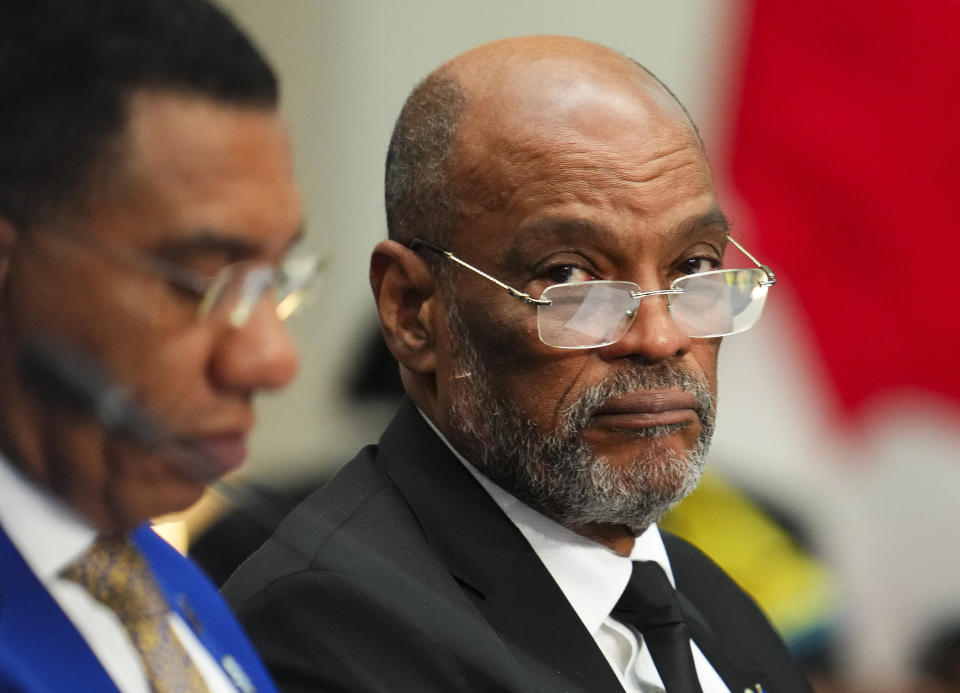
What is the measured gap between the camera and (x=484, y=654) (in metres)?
1.77

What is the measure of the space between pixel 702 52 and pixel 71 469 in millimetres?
4763

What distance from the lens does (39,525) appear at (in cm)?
110

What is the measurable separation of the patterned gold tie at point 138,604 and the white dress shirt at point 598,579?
2.78 feet

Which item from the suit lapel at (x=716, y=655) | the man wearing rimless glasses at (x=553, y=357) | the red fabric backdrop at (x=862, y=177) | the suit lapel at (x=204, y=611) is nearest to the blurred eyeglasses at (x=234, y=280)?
the suit lapel at (x=204, y=611)

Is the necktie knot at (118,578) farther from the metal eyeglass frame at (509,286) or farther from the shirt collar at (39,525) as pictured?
the metal eyeglass frame at (509,286)

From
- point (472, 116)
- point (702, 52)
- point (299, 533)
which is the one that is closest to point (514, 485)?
point (472, 116)

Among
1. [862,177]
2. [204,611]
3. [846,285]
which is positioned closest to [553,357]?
[204,611]

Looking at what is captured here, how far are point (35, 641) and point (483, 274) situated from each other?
108 cm

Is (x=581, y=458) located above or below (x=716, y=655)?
above

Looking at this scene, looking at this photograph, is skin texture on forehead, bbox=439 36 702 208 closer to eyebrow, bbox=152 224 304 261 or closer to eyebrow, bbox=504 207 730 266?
eyebrow, bbox=504 207 730 266

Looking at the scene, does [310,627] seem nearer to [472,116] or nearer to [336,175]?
[336,175]

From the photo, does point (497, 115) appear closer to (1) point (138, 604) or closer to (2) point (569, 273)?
(2) point (569, 273)

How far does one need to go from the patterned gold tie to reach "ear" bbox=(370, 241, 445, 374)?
979mm

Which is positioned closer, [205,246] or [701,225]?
[205,246]
